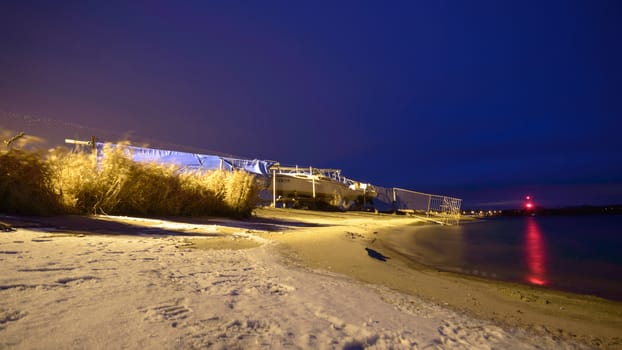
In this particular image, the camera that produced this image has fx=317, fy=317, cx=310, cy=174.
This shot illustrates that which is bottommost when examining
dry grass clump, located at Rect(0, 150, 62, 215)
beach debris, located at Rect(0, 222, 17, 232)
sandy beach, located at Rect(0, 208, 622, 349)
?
sandy beach, located at Rect(0, 208, 622, 349)

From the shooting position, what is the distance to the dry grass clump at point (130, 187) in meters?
5.55

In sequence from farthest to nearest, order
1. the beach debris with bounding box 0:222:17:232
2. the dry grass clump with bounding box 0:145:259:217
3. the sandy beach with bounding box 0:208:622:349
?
the dry grass clump with bounding box 0:145:259:217 → the beach debris with bounding box 0:222:17:232 → the sandy beach with bounding box 0:208:622:349

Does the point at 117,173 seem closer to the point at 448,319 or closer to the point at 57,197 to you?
the point at 57,197

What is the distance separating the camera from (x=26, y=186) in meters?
4.75

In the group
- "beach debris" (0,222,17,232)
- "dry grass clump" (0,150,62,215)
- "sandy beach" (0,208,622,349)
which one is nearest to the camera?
"sandy beach" (0,208,622,349)

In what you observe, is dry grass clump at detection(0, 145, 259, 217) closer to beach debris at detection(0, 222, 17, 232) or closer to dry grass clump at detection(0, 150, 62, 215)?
dry grass clump at detection(0, 150, 62, 215)

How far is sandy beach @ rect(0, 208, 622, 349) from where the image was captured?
1.18 m

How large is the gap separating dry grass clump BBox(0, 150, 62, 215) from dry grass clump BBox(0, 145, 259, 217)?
0.21 feet

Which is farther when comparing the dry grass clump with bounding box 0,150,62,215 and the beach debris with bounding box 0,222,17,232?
the dry grass clump with bounding box 0,150,62,215

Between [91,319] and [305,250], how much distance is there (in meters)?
3.06

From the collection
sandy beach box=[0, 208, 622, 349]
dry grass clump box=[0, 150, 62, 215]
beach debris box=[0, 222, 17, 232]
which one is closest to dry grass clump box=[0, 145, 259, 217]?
dry grass clump box=[0, 150, 62, 215]

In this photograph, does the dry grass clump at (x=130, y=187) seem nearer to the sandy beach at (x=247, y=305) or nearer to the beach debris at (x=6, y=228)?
the beach debris at (x=6, y=228)

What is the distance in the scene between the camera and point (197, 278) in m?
2.06

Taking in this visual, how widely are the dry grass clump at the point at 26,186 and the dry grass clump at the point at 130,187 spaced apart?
0.06 metres
